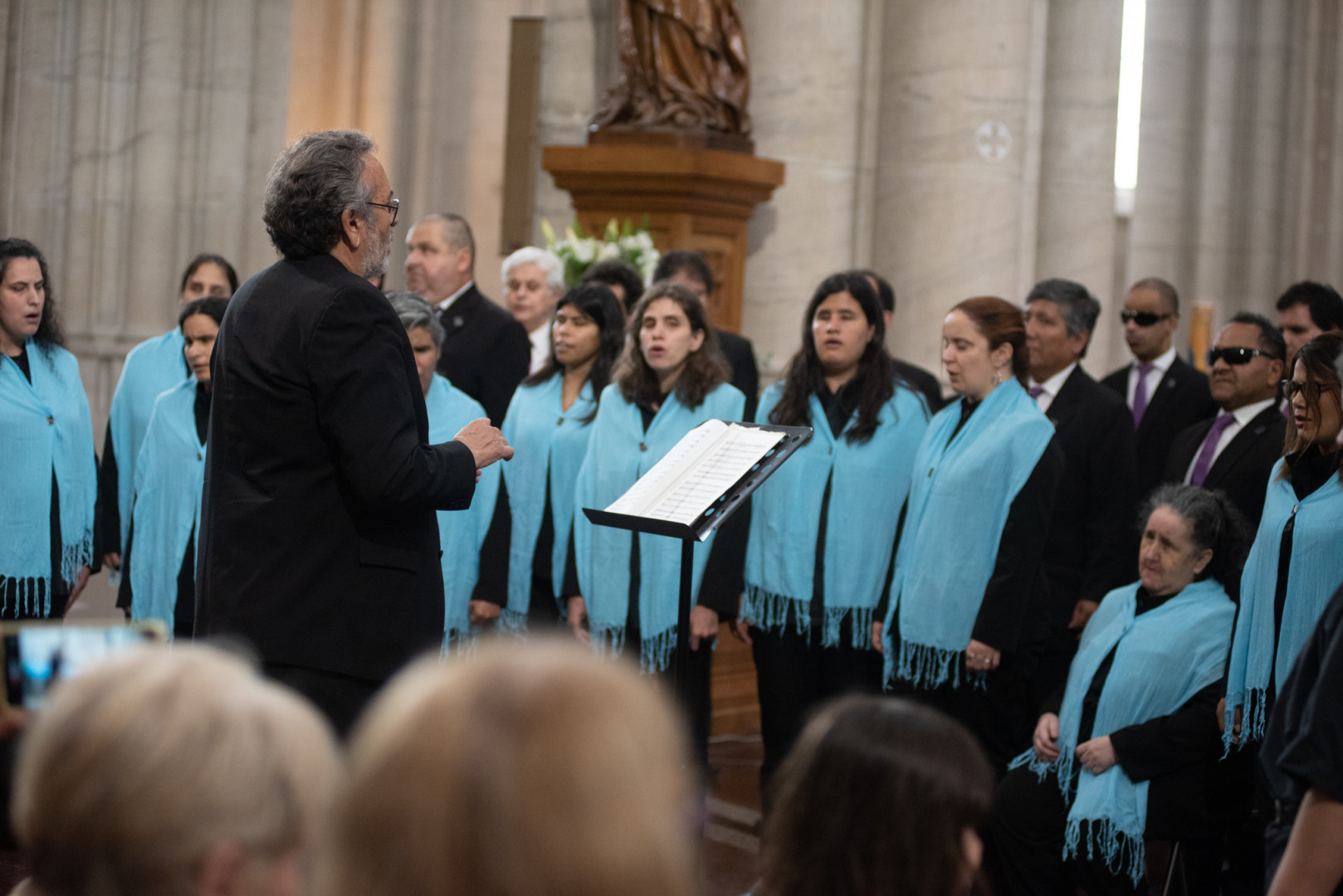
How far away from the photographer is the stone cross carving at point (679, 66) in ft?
25.4

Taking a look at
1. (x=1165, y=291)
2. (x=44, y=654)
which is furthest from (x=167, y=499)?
(x=1165, y=291)

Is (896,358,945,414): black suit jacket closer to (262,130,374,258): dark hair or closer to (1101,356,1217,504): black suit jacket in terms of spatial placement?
(1101,356,1217,504): black suit jacket

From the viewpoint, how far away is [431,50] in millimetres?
13250

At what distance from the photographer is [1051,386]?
19.4 feet

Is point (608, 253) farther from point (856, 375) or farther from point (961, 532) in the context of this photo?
point (961, 532)

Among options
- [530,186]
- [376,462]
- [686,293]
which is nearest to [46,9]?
[530,186]

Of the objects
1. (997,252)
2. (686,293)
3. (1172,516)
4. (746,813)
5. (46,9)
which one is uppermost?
(46,9)

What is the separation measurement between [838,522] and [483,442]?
6.96 feet

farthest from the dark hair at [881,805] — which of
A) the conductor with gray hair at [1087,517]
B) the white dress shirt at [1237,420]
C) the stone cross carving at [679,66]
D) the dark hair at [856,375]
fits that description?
the stone cross carving at [679,66]

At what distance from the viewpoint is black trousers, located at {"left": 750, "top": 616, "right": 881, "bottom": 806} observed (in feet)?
16.5

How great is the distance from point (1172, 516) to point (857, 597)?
3.65 ft

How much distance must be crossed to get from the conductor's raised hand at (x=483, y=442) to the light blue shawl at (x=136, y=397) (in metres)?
2.67

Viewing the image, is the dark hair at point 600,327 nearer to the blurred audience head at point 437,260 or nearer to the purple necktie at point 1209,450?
the blurred audience head at point 437,260

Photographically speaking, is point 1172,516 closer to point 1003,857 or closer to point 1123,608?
point 1123,608
